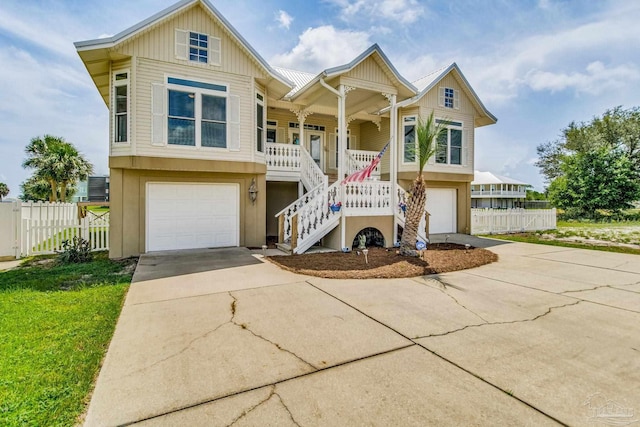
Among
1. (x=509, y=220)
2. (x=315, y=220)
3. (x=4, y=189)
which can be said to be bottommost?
(x=509, y=220)

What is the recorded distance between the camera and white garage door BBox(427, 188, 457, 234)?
14852mm

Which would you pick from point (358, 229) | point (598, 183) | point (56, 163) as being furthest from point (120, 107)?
point (598, 183)

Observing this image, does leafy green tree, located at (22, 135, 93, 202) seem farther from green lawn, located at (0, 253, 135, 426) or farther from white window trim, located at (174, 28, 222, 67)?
green lawn, located at (0, 253, 135, 426)

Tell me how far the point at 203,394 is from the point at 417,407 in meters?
1.76

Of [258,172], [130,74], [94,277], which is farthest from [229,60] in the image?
[94,277]

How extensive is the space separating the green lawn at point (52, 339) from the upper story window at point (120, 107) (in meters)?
4.38

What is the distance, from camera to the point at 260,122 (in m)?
11.1

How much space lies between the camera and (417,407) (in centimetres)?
251

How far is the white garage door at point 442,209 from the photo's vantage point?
14.9 m

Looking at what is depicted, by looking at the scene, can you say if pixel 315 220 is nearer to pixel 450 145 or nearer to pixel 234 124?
pixel 234 124

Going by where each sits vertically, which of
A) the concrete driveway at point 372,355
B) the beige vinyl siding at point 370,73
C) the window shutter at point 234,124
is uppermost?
the beige vinyl siding at point 370,73

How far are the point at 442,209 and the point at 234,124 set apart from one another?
10188 mm

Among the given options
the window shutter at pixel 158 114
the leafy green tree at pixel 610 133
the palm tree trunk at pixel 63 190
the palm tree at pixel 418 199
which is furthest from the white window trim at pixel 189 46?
the leafy green tree at pixel 610 133

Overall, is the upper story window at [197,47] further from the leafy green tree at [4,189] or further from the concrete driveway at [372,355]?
the leafy green tree at [4,189]
